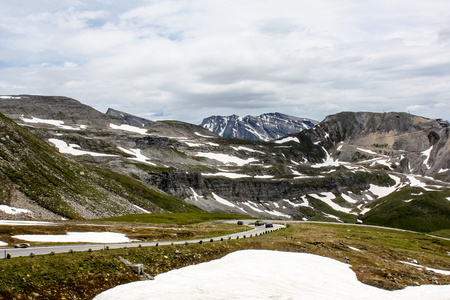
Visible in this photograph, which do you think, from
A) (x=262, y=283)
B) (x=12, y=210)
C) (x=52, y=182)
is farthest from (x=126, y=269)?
(x=52, y=182)

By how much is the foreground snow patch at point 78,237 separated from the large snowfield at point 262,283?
55.8ft

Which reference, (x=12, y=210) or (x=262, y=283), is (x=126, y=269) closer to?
(x=262, y=283)

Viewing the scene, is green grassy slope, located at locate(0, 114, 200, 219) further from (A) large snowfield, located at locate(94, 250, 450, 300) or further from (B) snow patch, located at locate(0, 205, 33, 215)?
(A) large snowfield, located at locate(94, 250, 450, 300)

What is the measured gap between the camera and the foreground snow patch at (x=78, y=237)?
44.0 metres

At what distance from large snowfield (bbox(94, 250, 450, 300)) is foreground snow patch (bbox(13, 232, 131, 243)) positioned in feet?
55.8

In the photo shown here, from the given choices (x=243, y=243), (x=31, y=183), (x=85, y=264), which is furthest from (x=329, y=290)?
(x=31, y=183)

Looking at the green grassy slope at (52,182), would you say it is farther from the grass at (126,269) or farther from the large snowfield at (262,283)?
the large snowfield at (262,283)

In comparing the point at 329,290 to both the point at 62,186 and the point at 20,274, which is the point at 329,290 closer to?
the point at 20,274

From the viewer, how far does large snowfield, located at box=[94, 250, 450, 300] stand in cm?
2789

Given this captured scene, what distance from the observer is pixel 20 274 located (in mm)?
24688

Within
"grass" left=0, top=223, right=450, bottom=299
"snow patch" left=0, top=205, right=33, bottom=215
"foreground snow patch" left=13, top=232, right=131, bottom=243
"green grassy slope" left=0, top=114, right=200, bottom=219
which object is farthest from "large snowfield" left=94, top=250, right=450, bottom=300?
"green grassy slope" left=0, top=114, right=200, bottom=219

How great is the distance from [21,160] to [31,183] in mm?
10695

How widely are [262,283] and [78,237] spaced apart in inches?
1114

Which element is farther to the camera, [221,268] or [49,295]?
[221,268]
